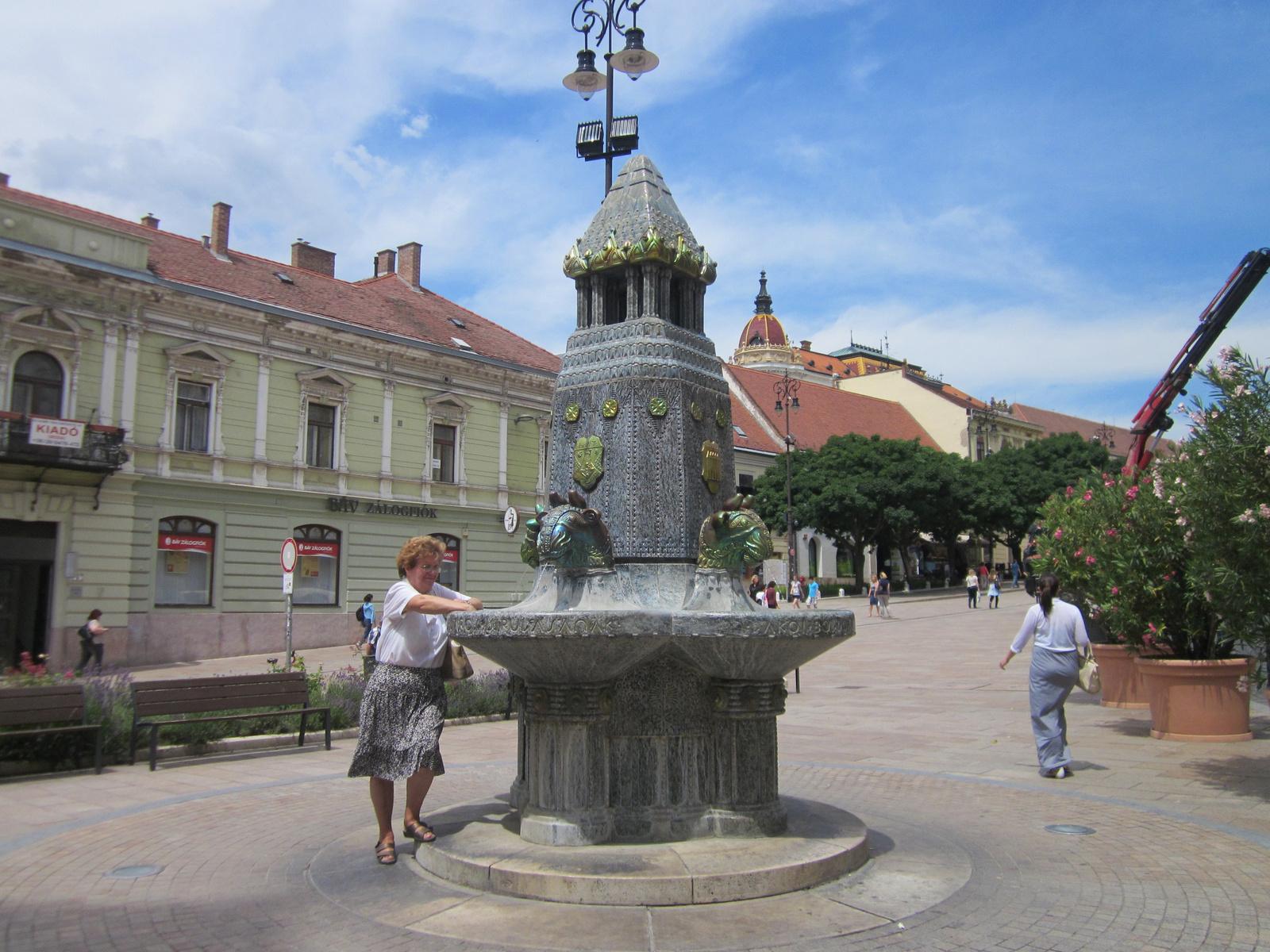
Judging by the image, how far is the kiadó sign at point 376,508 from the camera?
2617 centimetres

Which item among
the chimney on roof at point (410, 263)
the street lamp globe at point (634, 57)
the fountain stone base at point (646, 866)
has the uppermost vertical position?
the chimney on roof at point (410, 263)

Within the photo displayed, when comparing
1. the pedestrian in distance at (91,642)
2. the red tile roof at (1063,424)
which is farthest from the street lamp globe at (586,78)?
the red tile roof at (1063,424)

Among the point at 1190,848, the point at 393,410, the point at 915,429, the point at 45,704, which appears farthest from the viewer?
the point at 915,429

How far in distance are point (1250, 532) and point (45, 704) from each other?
32.2 feet

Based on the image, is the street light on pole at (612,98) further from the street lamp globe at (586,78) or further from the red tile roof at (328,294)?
the red tile roof at (328,294)

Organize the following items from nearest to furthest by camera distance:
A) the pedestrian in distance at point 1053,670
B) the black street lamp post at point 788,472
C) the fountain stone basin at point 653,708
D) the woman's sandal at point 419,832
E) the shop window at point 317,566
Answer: the fountain stone basin at point 653,708 < the woman's sandal at point 419,832 < the pedestrian in distance at point 1053,670 < the shop window at point 317,566 < the black street lamp post at point 788,472

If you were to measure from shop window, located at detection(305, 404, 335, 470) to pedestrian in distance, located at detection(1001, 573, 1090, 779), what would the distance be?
21.2m

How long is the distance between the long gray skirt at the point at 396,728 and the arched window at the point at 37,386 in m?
19.3

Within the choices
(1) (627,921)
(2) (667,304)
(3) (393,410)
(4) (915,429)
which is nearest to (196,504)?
(3) (393,410)

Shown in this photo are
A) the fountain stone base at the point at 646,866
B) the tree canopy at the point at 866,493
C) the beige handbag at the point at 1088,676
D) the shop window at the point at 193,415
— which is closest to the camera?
the fountain stone base at the point at 646,866

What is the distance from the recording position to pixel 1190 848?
575 centimetres

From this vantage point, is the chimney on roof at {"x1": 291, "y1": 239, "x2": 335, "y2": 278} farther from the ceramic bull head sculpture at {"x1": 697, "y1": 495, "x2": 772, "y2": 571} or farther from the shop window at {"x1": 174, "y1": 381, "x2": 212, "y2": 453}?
the ceramic bull head sculpture at {"x1": 697, "y1": 495, "x2": 772, "y2": 571}

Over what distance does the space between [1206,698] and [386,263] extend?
31078 mm

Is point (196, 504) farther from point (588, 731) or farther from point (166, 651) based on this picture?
point (588, 731)
